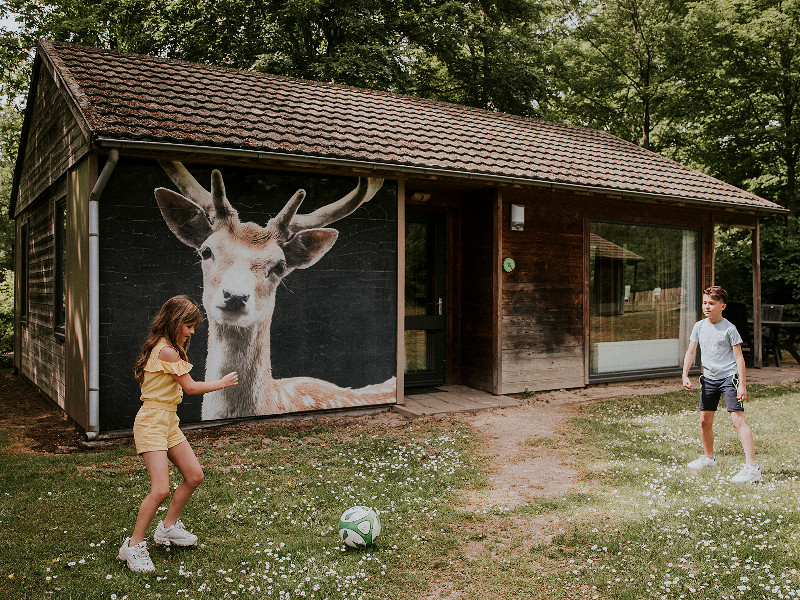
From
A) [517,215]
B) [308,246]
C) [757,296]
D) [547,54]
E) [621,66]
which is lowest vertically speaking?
[757,296]

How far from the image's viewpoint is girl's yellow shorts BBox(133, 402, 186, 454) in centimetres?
353

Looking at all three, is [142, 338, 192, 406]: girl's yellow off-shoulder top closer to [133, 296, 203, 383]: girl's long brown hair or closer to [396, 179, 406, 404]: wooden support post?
[133, 296, 203, 383]: girl's long brown hair

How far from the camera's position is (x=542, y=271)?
30.9ft

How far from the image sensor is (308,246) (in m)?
7.57

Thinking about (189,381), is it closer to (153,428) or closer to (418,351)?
(153,428)

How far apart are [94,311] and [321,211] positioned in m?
2.73

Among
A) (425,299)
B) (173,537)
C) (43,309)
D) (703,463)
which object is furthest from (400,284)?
(43,309)

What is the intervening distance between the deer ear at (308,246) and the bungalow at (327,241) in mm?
19

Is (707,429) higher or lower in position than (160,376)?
lower

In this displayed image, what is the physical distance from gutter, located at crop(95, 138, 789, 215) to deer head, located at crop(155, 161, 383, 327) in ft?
1.44

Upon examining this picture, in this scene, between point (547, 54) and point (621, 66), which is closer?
point (621, 66)

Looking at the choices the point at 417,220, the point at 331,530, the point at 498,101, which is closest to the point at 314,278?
the point at 417,220

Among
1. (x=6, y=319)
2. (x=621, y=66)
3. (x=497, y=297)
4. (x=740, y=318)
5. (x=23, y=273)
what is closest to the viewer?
(x=497, y=297)

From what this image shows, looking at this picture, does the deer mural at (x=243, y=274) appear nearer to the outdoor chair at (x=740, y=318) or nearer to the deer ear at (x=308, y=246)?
the deer ear at (x=308, y=246)
